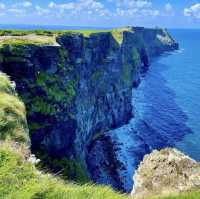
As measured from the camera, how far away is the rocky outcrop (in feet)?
53.0

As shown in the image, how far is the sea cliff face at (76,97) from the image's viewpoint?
5347 centimetres

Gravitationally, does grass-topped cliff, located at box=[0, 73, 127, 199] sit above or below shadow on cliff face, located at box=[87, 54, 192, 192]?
above

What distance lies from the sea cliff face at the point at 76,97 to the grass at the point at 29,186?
36387 mm

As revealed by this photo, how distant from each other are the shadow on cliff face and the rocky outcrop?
5124 cm

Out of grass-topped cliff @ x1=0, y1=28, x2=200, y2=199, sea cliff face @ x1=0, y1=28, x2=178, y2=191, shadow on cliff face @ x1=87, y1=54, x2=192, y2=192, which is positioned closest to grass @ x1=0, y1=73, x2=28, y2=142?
grass-topped cliff @ x1=0, y1=28, x2=200, y2=199

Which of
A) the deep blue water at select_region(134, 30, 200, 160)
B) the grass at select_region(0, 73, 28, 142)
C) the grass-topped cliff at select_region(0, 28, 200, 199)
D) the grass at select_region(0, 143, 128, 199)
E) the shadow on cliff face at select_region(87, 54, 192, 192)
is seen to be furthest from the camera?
the deep blue water at select_region(134, 30, 200, 160)

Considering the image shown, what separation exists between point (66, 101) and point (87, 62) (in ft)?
113

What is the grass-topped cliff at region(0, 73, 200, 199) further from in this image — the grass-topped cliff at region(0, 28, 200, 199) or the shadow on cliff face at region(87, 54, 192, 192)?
the shadow on cliff face at region(87, 54, 192, 192)

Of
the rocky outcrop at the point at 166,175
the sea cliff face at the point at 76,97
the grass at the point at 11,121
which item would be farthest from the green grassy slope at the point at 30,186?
the sea cliff face at the point at 76,97

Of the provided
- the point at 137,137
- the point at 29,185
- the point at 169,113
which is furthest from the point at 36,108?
the point at 169,113

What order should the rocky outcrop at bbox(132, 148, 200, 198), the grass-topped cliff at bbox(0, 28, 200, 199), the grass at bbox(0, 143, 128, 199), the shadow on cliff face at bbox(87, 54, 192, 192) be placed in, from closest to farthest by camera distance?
1. the grass at bbox(0, 143, 128, 199)
2. the grass-topped cliff at bbox(0, 28, 200, 199)
3. the rocky outcrop at bbox(132, 148, 200, 198)
4. the shadow on cliff face at bbox(87, 54, 192, 192)

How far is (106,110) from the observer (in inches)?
4139

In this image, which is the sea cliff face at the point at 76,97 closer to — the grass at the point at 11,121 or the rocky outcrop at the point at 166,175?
the grass at the point at 11,121

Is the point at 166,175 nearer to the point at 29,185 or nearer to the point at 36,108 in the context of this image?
the point at 29,185
